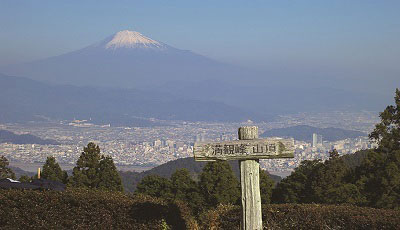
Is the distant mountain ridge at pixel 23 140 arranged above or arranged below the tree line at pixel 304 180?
above

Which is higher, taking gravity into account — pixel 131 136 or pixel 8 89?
pixel 8 89

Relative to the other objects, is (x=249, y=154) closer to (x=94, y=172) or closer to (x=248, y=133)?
(x=248, y=133)

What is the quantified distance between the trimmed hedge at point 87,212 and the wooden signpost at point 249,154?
246 cm

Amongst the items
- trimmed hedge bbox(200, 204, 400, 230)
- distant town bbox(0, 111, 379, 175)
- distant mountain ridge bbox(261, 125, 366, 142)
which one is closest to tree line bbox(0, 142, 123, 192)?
trimmed hedge bbox(200, 204, 400, 230)

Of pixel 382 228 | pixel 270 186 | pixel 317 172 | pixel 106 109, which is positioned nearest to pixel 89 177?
pixel 270 186

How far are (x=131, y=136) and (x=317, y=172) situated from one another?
90.6 meters

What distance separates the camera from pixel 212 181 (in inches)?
592

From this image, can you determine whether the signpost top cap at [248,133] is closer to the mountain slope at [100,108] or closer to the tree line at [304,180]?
the tree line at [304,180]

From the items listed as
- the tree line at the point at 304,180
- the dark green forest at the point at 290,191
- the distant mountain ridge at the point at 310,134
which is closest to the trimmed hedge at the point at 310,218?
the dark green forest at the point at 290,191

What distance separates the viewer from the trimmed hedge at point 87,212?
9250 mm

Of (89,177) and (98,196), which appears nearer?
(98,196)

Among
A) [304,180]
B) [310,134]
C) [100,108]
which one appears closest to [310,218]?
[304,180]

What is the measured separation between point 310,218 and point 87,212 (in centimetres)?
336

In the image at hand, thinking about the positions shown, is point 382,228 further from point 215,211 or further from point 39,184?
point 39,184
